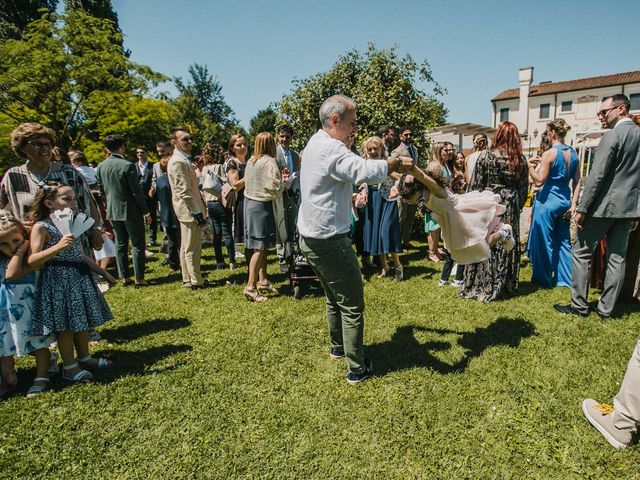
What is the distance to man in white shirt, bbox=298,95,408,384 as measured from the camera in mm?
2801

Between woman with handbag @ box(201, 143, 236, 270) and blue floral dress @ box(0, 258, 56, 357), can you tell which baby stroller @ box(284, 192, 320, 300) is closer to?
woman with handbag @ box(201, 143, 236, 270)

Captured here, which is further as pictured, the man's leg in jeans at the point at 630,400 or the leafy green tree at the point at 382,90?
the leafy green tree at the point at 382,90

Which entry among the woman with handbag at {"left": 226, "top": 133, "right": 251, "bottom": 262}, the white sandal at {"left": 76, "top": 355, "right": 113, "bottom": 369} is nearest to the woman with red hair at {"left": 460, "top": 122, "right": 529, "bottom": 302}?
the woman with handbag at {"left": 226, "top": 133, "right": 251, "bottom": 262}

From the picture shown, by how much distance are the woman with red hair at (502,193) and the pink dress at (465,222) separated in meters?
1.30

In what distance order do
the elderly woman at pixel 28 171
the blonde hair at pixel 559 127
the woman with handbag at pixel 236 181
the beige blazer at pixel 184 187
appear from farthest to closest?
the woman with handbag at pixel 236 181 < the beige blazer at pixel 184 187 < the blonde hair at pixel 559 127 < the elderly woman at pixel 28 171

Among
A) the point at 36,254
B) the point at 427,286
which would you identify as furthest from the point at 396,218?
the point at 36,254

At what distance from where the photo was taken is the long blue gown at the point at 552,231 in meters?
5.40

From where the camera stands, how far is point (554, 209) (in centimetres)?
549

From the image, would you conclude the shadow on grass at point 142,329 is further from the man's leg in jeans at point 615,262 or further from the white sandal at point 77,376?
Result: the man's leg in jeans at point 615,262

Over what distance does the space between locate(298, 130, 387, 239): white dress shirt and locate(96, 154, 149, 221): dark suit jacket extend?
4007 millimetres

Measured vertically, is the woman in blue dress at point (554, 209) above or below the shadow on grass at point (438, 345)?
above

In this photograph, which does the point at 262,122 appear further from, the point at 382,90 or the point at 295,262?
the point at 295,262

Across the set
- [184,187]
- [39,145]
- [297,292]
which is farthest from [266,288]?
[39,145]

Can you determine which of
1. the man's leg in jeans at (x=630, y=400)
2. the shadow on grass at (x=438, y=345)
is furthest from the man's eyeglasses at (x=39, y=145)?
the man's leg in jeans at (x=630, y=400)
